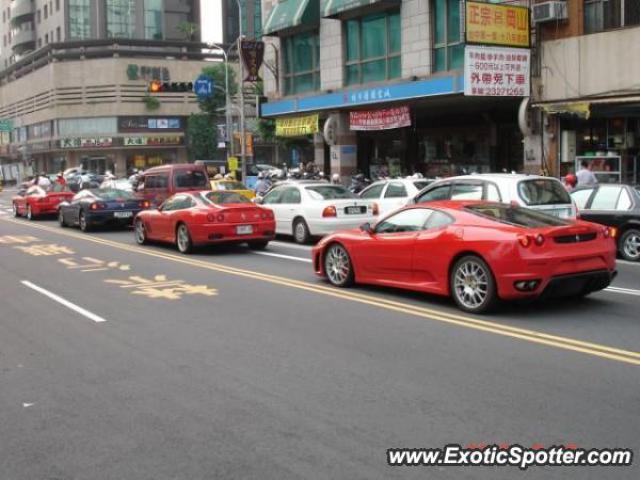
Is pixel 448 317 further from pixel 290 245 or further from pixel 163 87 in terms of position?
pixel 163 87

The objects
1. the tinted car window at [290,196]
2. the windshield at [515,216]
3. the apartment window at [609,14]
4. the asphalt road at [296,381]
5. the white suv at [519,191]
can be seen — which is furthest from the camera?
the apartment window at [609,14]

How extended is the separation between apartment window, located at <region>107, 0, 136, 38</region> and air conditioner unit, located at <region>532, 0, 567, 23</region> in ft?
248

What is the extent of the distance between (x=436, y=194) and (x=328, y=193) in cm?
480

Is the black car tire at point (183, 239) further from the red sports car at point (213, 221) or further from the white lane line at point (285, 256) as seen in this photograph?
the white lane line at point (285, 256)

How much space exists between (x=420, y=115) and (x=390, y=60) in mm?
3141

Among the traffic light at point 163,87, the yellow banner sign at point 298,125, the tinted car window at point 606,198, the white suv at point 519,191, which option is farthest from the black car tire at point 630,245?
A: the traffic light at point 163,87

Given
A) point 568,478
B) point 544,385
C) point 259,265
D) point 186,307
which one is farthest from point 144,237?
point 568,478

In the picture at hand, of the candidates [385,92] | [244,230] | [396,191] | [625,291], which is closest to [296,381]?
[625,291]

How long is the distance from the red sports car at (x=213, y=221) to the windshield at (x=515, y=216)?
7.30 metres

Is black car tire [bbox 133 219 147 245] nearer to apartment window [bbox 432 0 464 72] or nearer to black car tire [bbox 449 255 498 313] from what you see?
black car tire [bbox 449 255 498 313]

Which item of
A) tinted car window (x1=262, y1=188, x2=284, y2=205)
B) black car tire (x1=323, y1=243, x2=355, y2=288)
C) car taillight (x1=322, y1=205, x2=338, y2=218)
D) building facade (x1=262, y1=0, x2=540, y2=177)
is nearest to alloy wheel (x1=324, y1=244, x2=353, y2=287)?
black car tire (x1=323, y1=243, x2=355, y2=288)

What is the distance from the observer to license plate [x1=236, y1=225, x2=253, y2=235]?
16206 millimetres

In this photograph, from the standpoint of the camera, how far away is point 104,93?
80000 millimetres

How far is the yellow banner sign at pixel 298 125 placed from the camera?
100 ft
